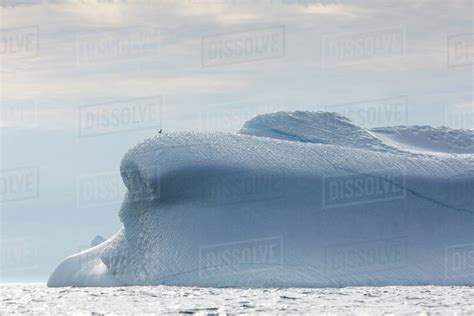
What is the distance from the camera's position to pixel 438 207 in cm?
1775

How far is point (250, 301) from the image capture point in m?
13.7

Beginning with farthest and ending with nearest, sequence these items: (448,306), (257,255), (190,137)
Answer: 1. (190,137)
2. (257,255)
3. (448,306)

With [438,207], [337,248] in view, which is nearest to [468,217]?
[438,207]

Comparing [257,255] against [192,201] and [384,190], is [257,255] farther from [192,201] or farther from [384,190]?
[384,190]

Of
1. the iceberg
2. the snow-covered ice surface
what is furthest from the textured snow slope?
the snow-covered ice surface

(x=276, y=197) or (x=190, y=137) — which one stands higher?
(x=190, y=137)

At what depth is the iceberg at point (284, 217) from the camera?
16.2 meters

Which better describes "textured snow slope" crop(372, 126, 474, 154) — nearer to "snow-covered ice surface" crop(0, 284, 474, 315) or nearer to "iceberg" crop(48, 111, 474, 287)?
"iceberg" crop(48, 111, 474, 287)

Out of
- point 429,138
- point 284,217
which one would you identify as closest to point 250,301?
point 284,217

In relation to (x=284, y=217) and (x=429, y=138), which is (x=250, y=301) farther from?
(x=429, y=138)

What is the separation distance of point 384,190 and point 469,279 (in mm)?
2283

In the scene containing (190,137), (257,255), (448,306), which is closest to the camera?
(448,306)

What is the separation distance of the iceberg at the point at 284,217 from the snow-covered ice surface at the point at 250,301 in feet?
1.63

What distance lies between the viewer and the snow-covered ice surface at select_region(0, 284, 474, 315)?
12617 mm
